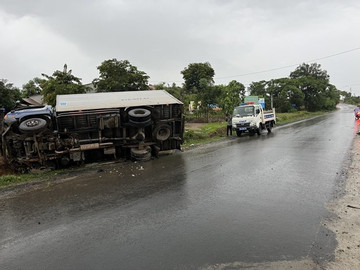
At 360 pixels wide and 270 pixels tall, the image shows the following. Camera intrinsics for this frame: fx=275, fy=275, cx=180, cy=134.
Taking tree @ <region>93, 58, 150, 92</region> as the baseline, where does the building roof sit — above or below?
below

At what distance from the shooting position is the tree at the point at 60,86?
21594mm

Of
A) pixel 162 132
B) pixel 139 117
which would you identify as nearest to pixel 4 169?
pixel 139 117

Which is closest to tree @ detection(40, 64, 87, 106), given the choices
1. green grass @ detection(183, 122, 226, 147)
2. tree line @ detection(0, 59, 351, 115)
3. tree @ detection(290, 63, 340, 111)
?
tree line @ detection(0, 59, 351, 115)

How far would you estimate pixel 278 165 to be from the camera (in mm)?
8781

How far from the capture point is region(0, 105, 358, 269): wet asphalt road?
12.1 ft

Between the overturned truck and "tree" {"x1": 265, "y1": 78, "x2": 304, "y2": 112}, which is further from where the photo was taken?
"tree" {"x1": 265, "y1": 78, "x2": 304, "y2": 112}

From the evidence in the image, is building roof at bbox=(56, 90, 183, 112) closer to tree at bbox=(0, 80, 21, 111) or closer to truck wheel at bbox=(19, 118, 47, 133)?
truck wheel at bbox=(19, 118, 47, 133)

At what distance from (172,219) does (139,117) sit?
19.8 ft

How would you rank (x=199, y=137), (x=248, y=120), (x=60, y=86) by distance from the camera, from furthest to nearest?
(x=60, y=86), (x=248, y=120), (x=199, y=137)

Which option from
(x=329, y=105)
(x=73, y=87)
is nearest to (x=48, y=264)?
(x=73, y=87)

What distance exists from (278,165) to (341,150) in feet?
14.2

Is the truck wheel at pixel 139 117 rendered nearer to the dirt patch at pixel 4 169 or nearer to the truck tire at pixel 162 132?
the truck tire at pixel 162 132

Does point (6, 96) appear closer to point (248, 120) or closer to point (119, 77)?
point (119, 77)

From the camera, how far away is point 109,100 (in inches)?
424
